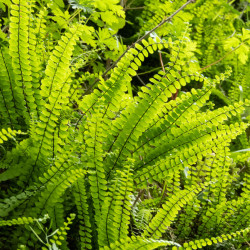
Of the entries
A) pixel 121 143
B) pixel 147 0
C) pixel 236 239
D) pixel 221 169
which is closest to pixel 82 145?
pixel 121 143

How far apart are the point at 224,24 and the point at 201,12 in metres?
0.42

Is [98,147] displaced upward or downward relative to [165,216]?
upward

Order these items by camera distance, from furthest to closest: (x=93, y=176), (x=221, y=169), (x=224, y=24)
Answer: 1. (x=224, y=24)
2. (x=221, y=169)
3. (x=93, y=176)

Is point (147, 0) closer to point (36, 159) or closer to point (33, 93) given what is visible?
point (33, 93)

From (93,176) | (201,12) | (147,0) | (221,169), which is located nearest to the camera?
(93,176)

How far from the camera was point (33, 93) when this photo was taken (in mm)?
1272

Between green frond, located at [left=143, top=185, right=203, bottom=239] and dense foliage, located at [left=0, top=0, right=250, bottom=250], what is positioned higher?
dense foliage, located at [left=0, top=0, right=250, bottom=250]

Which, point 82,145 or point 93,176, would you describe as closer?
point 93,176

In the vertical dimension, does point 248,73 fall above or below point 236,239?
above

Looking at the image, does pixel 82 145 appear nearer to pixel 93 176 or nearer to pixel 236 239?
pixel 93 176

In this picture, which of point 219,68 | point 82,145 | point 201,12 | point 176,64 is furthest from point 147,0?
point 82,145

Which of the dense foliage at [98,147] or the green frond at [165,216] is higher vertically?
the dense foliage at [98,147]

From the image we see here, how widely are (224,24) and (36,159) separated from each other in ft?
9.05

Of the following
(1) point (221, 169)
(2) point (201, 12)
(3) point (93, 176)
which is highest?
(2) point (201, 12)
